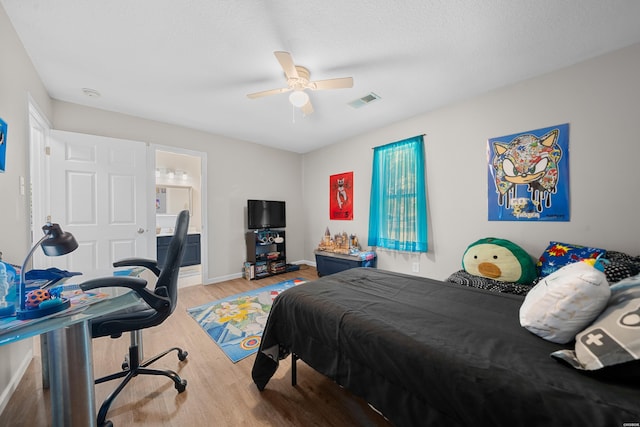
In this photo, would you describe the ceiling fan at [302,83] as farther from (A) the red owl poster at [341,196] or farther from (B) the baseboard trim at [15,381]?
(B) the baseboard trim at [15,381]

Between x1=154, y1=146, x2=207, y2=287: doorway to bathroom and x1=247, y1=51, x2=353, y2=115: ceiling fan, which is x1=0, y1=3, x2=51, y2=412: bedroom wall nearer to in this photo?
x1=247, y1=51, x2=353, y2=115: ceiling fan

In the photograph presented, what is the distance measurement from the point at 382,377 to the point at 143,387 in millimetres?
1684

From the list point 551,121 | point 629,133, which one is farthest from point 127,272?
point 629,133

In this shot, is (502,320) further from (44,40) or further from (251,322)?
(44,40)

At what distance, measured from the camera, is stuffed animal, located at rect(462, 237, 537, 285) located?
2293 mm

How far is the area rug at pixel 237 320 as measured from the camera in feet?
6.96

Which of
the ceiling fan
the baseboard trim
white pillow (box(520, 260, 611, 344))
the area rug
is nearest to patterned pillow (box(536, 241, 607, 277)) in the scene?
white pillow (box(520, 260, 611, 344))

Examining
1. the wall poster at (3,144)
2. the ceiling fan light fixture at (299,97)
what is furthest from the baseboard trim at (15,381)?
the ceiling fan light fixture at (299,97)

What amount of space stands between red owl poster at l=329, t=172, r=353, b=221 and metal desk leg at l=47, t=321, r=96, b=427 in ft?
12.2

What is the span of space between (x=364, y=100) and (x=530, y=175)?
198 centimetres

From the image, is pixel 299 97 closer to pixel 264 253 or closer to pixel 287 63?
pixel 287 63

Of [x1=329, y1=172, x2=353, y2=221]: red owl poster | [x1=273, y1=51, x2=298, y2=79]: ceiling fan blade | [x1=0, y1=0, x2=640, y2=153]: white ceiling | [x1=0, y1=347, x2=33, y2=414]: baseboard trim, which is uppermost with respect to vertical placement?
[x1=0, y1=0, x2=640, y2=153]: white ceiling

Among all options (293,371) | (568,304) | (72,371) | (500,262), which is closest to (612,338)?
(568,304)

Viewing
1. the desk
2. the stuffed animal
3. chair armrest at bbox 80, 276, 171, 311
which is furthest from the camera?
the stuffed animal
